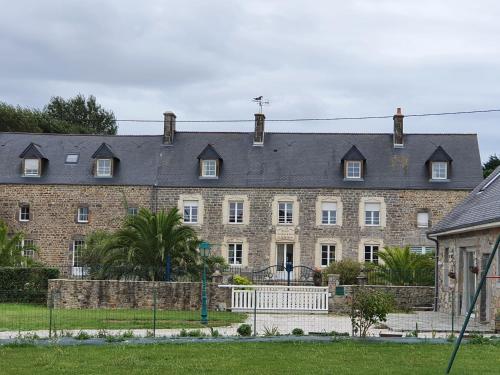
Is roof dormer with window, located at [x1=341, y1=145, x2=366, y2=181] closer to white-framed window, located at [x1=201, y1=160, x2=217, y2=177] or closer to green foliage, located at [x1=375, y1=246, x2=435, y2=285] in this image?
white-framed window, located at [x1=201, y1=160, x2=217, y2=177]

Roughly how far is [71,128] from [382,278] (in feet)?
142

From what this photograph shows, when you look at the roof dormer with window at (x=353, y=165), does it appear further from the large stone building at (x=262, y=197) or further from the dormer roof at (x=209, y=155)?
the dormer roof at (x=209, y=155)

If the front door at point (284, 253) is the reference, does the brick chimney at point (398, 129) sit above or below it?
above

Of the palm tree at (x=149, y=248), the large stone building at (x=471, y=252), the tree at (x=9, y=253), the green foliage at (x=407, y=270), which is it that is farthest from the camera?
the tree at (x=9, y=253)

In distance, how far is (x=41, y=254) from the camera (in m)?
42.3

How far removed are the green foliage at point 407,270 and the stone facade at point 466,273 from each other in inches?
115

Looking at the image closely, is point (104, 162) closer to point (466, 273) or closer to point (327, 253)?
point (327, 253)

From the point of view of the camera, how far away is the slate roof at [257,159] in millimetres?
42156

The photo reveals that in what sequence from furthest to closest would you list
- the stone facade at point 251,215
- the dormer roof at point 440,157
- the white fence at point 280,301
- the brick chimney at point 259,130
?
1. the brick chimney at point 259,130
2. the dormer roof at point 440,157
3. the stone facade at point 251,215
4. the white fence at point 280,301

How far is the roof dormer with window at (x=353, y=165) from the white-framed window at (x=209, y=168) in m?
6.56

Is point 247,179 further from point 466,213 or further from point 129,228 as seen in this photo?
point 466,213

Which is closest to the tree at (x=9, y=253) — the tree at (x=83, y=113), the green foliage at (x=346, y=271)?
the green foliage at (x=346, y=271)

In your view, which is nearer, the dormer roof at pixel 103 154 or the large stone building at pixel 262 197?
the large stone building at pixel 262 197

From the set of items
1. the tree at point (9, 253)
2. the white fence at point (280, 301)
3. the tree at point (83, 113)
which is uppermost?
the tree at point (83, 113)
